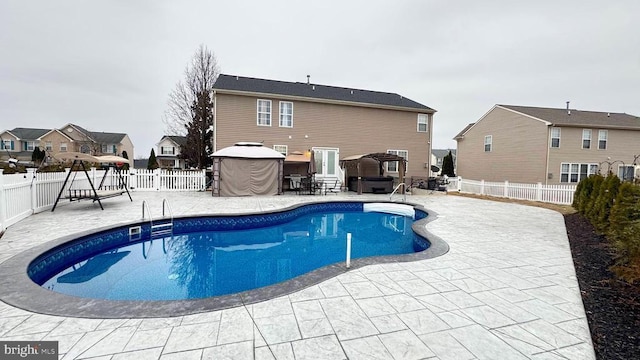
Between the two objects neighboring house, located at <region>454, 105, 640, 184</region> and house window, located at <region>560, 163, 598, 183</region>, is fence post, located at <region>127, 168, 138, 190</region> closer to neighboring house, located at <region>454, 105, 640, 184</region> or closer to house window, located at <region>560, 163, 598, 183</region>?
neighboring house, located at <region>454, 105, 640, 184</region>

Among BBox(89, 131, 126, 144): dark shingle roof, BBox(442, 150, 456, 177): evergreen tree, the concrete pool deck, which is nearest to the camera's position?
the concrete pool deck

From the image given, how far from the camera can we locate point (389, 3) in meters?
10.5

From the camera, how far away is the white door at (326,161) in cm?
1609

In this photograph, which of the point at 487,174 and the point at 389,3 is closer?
the point at 389,3

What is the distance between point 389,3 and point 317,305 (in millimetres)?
11577

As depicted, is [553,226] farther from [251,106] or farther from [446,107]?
[446,107]

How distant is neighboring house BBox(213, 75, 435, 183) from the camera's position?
14688mm

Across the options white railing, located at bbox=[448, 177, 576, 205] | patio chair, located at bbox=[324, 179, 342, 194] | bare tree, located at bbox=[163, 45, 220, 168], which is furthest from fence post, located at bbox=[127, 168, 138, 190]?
white railing, located at bbox=[448, 177, 576, 205]

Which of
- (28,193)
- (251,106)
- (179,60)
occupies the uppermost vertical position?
(179,60)

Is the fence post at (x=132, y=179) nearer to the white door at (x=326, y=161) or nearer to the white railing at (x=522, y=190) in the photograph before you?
the white door at (x=326, y=161)

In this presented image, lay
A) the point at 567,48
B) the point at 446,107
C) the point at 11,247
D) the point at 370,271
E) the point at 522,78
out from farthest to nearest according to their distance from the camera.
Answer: the point at 446,107 < the point at 522,78 < the point at 567,48 < the point at 11,247 < the point at 370,271

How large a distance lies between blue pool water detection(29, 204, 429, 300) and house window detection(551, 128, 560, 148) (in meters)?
15.4

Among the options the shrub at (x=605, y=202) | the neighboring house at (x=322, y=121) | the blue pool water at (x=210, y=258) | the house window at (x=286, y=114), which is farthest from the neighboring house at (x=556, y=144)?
the house window at (x=286, y=114)

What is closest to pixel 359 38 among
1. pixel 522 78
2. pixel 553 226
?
pixel 553 226
